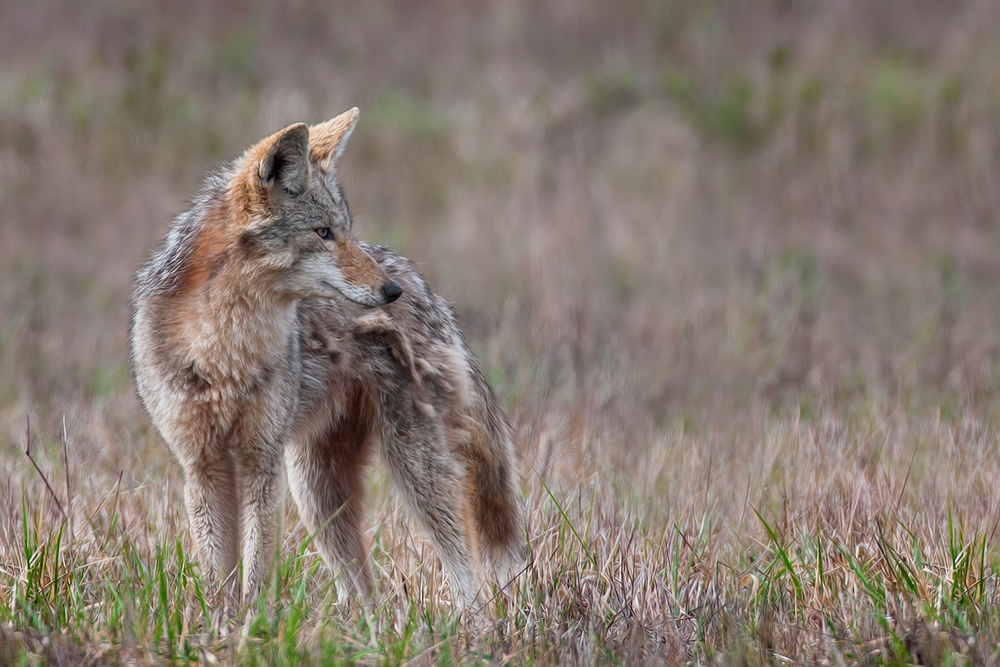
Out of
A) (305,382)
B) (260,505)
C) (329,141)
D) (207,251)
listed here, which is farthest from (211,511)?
(329,141)

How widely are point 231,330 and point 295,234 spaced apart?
0.43 metres

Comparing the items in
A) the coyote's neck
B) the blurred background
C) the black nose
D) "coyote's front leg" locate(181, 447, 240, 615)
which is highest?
the black nose

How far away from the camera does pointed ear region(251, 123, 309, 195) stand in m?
4.36

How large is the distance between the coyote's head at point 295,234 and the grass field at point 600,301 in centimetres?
101

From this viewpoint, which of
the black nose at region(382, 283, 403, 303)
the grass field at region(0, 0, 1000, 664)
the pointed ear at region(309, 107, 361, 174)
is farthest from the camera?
the pointed ear at region(309, 107, 361, 174)

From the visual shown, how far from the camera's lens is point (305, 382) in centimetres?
459

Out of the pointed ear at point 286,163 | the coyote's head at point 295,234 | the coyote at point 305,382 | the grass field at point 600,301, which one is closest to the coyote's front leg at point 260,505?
the coyote at point 305,382

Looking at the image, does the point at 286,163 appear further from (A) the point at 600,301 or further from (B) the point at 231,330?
(A) the point at 600,301

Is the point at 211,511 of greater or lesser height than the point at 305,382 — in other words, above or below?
below

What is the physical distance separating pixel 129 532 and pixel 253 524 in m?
0.55

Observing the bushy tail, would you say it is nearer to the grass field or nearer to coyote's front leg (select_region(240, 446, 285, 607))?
the grass field

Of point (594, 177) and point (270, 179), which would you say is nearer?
point (270, 179)

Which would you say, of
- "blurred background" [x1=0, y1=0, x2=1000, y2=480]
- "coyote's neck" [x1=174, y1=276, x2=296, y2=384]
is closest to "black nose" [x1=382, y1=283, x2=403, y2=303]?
"coyote's neck" [x1=174, y1=276, x2=296, y2=384]

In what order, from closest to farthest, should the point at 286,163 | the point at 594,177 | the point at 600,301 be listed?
the point at 286,163 < the point at 600,301 < the point at 594,177
